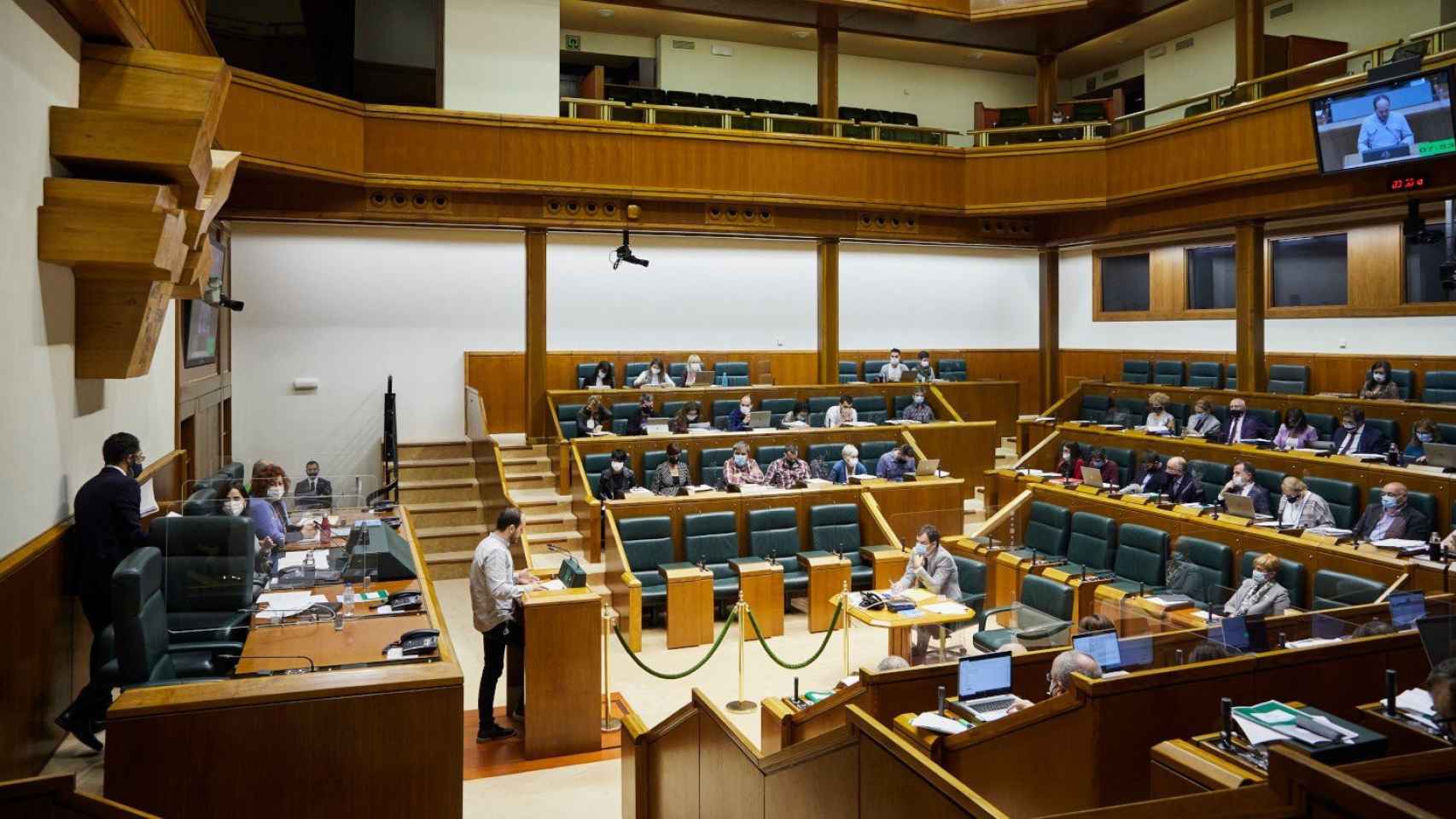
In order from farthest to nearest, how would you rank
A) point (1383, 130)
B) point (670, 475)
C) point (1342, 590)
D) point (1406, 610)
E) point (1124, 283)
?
point (1124, 283), point (670, 475), point (1383, 130), point (1342, 590), point (1406, 610)

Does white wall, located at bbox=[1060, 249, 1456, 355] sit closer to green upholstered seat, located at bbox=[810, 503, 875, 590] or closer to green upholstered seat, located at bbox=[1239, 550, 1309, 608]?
green upholstered seat, located at bbox=[1239, 550, 1309, 608]

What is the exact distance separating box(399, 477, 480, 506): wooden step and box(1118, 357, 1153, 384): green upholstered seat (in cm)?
1022

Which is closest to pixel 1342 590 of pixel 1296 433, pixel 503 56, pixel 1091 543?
pixel 1091 543

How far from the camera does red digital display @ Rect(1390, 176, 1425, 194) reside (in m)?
9.52

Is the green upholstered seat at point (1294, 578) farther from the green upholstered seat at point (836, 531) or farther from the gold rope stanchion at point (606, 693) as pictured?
the gold rope stanchion at point (606, 693)

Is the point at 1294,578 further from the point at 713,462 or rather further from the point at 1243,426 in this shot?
the point at 713,462

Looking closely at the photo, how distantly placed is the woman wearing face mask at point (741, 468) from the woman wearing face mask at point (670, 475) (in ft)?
1.46

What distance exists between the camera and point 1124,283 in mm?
16031

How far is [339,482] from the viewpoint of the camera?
7668 millimetres

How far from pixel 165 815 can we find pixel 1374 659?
481 cm

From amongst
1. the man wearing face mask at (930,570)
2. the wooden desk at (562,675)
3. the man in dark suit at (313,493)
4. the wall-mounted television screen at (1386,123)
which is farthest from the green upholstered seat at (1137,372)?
the man in dark suit at (313,493)

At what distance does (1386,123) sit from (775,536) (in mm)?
7024

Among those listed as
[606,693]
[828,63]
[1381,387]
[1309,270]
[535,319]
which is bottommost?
[606,693]

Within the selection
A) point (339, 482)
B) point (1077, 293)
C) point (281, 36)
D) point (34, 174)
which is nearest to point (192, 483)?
point (339, 482)
